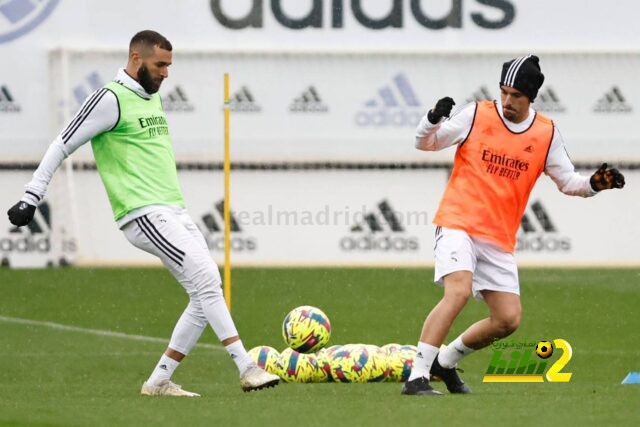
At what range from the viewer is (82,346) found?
47.4 feet

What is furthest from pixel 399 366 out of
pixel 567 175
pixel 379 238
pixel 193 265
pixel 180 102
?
pixel 180 102

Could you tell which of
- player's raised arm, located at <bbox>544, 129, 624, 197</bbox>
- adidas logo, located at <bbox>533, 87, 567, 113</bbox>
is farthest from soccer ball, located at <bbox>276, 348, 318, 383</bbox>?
adidas logo, located at <bbox>533, 87, 567, 113</bbox>

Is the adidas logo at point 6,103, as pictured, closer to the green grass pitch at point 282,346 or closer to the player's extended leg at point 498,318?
the green grass pitch at point 282,346

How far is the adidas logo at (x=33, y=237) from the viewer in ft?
75.3

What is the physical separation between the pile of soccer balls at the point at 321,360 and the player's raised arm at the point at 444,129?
2.04 m

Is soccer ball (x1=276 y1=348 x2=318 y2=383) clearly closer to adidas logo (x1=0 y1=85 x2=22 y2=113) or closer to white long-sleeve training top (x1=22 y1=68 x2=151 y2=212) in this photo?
white long-sleeve training top (x1=22 y1=68 x2=151 y2=212)

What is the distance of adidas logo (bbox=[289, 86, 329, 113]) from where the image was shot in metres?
23.7

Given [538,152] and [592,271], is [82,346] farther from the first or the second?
[592,271]

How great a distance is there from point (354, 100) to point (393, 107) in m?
0.58

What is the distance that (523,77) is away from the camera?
9.73m

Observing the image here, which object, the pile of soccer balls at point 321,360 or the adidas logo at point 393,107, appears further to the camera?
the adidas logo at point 393,107

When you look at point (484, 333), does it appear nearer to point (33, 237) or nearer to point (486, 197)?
point (486, 197)

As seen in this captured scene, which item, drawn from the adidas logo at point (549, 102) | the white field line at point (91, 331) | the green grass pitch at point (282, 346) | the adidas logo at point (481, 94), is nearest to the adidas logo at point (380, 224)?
the green grass pitch at point (282, 346)

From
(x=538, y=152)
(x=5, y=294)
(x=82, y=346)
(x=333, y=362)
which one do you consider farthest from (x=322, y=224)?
(x=538, y=152)
